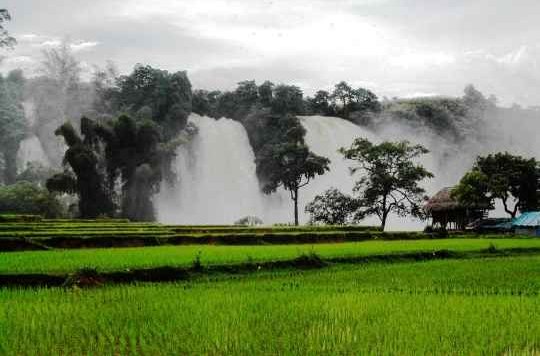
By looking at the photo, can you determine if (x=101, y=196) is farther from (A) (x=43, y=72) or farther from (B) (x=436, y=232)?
(A) (x=43, y=72)

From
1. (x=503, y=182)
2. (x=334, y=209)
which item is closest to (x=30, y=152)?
(x=334, y=209)

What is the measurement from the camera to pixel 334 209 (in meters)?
40.4

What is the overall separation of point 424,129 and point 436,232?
3497 cm

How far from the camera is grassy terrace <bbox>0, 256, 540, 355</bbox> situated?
16.8ft

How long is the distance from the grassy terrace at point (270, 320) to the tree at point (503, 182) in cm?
2967

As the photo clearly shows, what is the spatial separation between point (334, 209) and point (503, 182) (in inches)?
412

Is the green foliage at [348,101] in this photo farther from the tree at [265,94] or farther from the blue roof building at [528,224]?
the blue roof building at [528,224]

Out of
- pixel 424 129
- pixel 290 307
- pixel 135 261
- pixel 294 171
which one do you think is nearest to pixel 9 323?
pixel 290 307

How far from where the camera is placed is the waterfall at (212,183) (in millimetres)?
46875

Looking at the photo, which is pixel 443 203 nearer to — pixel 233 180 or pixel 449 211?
pixel 449 211

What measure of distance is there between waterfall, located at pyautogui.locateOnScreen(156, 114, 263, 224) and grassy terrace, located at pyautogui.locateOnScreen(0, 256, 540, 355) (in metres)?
37.5

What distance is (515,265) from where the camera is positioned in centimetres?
1523

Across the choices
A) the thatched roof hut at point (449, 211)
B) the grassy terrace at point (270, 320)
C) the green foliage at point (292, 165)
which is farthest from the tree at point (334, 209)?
the grassy terrace at point (270, 320)

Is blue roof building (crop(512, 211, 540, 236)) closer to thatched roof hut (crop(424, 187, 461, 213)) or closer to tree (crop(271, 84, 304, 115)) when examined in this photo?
thatched roof hut (crop(424, 187, 461, 213))
